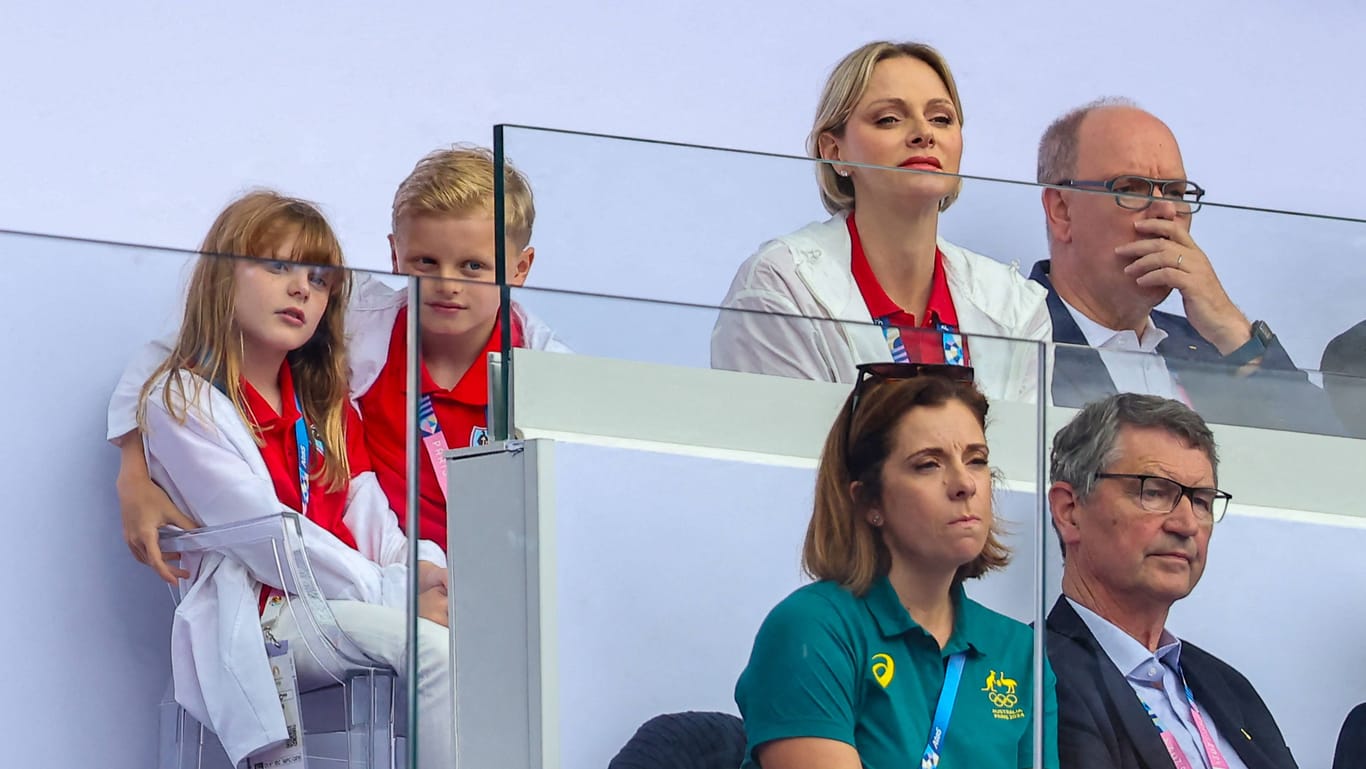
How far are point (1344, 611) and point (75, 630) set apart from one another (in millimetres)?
1233

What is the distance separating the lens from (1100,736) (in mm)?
2121

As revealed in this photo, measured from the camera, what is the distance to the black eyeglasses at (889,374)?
2.06 metres

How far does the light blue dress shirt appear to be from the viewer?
2.17 m

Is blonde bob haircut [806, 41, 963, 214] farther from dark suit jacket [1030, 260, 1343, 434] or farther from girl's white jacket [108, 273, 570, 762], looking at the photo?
girl's white jacket [108, 273, 570, 762]

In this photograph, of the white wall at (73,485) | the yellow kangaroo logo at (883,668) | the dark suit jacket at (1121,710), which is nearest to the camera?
the white wall at (73,485)

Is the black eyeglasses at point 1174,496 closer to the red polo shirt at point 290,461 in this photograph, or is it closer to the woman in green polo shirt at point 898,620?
the woman in green polo shirt at point 898,620

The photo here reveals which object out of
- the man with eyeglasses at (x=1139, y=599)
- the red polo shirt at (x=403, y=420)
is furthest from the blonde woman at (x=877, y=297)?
the red polo shirt at (x=403, y=420)

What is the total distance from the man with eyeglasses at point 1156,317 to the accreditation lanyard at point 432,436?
63 centimetres

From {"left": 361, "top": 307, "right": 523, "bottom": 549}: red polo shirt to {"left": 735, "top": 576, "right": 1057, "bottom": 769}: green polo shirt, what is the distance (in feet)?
1.03

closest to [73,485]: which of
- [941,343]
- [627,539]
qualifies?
[627,539]

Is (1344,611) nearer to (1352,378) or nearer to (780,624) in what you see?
(1352,378)

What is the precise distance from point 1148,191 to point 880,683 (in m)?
0.76

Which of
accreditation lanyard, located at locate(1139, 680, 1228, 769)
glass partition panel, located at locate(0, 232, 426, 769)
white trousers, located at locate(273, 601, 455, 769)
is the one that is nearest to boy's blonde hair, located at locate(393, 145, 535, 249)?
glass partition panel, located at locate(0, 232, 426, 769)

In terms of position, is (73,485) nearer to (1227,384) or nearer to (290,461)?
(290,461)
